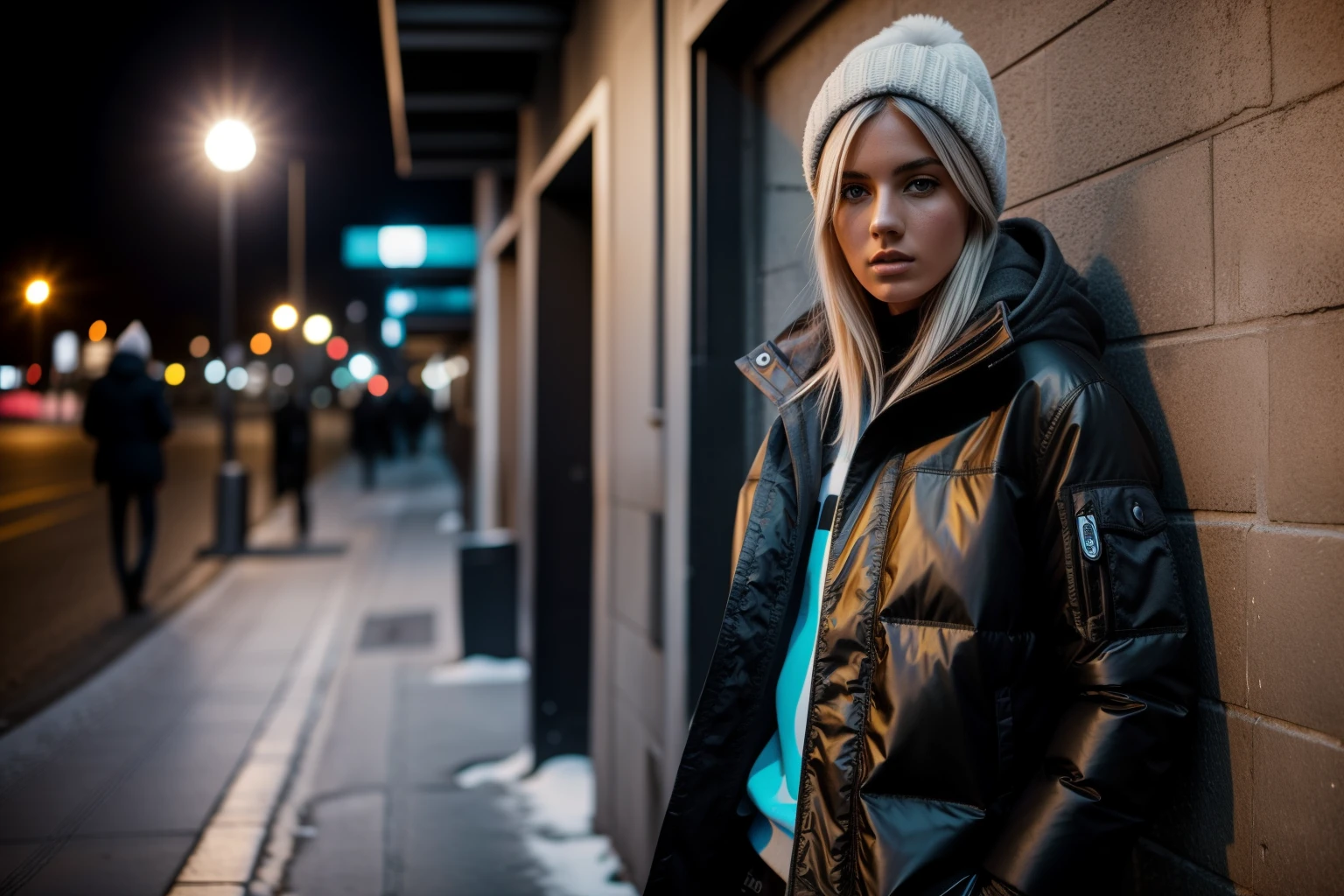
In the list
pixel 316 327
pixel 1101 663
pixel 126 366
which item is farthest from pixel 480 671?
pixel 316 327

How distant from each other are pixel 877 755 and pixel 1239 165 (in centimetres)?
92

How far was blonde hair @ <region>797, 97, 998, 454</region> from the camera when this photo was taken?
1494 mm

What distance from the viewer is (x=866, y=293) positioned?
175cm

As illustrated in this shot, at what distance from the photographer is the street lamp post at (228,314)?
969 cm

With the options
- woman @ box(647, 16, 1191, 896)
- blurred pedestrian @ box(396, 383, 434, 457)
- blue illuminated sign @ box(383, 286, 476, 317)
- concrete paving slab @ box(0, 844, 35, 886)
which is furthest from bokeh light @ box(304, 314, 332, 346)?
woman @ box(647, 16, 1191, 896)

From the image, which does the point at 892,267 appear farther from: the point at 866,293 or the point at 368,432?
the point at 368,432

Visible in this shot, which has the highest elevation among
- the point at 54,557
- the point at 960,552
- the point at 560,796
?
the point at 960,552

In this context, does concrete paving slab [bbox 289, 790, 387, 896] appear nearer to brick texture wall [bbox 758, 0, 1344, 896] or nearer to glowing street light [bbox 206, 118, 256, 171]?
brick texture wall [bbox 758, 0, 1344, 896]

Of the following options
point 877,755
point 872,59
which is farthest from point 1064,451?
point 872,59

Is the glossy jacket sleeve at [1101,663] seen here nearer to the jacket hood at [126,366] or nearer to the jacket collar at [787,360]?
the jacket collar at [787,360]

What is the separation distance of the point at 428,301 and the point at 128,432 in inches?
379

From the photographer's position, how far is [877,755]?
1.38 meters

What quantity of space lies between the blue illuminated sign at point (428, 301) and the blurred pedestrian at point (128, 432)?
7946 mm

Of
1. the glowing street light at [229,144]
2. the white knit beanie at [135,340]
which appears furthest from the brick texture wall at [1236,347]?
the glowing street light at [229,144]
